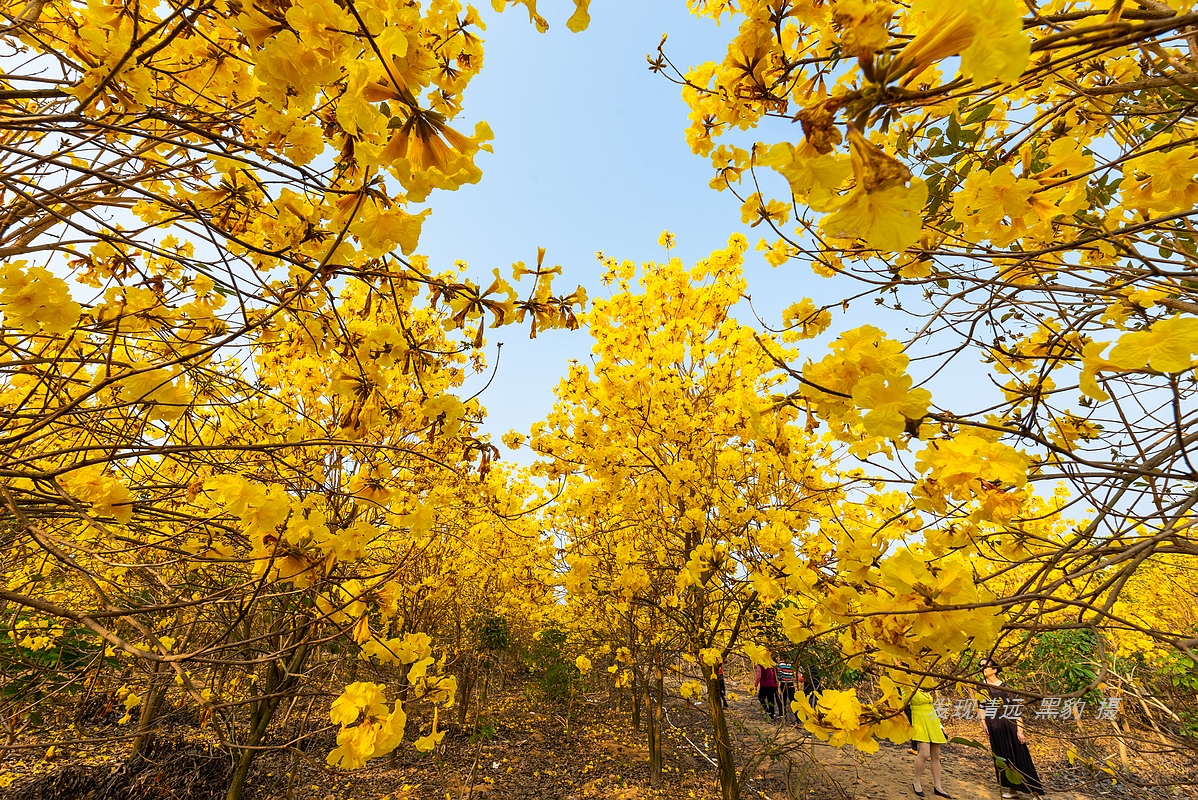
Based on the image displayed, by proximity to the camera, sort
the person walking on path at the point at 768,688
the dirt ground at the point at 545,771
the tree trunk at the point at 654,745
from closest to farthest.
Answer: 1. the dirt ground at the point at 545,771
2. the tree trunk at the point at 654,745
3. the person walking on path at the point at 768,688

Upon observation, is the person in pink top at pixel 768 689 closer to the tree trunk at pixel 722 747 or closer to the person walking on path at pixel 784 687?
the person walking on path at pixel 784 687

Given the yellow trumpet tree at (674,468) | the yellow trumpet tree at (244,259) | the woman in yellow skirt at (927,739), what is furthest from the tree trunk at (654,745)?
the yellow trumpet tree at (244,259)

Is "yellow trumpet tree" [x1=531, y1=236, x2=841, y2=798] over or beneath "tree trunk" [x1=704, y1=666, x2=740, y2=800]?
over

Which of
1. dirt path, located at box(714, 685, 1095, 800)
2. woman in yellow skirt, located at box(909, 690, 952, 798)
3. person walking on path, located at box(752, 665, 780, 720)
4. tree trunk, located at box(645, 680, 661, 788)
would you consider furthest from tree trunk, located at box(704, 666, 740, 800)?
person walking on path, located at box(752, 665, 780, 720)

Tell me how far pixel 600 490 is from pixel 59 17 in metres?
4.34

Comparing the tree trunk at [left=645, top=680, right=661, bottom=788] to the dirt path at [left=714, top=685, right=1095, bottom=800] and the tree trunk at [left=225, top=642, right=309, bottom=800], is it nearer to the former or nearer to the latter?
the dirt path at [left=714, top=685, right=1095, bottom=800]

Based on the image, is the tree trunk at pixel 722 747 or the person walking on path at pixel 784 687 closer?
the person walking on path at pixel 784 687

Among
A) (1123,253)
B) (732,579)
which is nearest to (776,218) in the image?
(1123,253)

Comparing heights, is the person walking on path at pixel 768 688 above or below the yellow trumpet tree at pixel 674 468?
below

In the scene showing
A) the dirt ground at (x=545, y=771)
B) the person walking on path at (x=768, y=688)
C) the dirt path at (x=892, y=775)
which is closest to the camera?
the dirt ground at (x=545, y=771)

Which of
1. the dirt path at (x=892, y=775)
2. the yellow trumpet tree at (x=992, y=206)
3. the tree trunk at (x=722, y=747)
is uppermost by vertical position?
the yellow trumpet tree at (x=992, y=206)

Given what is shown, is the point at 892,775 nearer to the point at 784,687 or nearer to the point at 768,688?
the point at 768,688

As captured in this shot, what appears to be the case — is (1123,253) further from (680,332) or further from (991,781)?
(991,781)

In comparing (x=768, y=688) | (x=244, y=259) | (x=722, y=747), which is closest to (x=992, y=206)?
(x=244, y=259)
